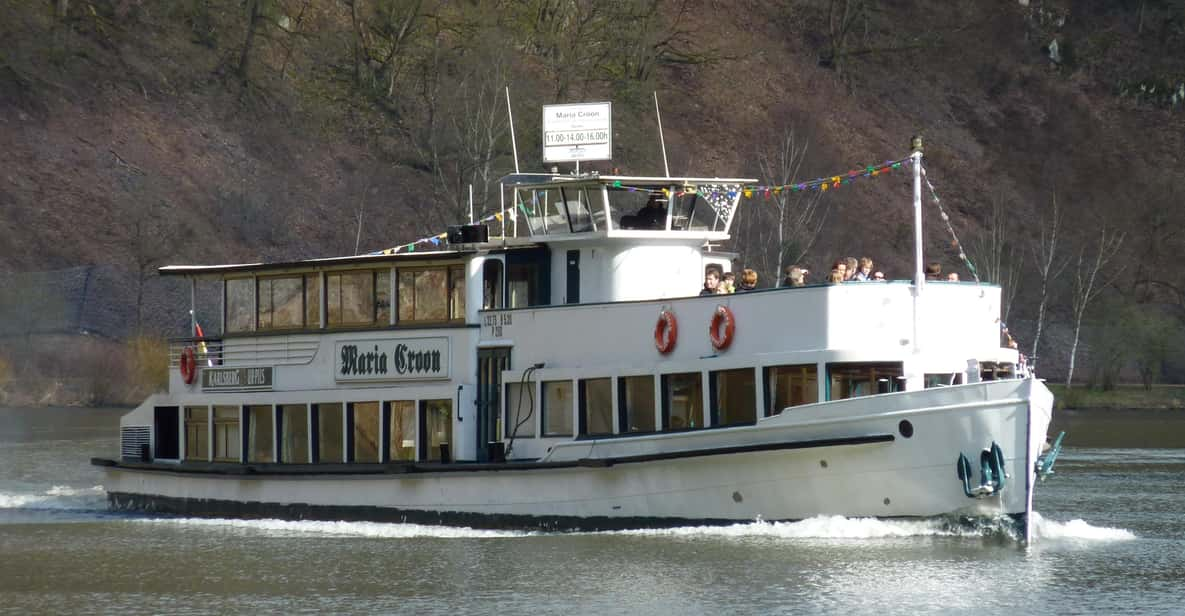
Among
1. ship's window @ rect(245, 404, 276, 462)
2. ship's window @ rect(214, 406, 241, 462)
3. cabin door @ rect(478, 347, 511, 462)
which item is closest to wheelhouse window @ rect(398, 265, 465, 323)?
cabin door @ rect(478, 347, 511, 462)

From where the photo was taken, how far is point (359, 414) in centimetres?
2462

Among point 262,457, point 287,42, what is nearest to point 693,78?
point 287,42

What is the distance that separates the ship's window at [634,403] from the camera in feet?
72.9

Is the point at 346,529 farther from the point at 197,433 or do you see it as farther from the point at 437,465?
the point at 197,433

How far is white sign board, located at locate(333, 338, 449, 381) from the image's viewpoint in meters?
23.8

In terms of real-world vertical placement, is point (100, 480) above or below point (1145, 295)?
below

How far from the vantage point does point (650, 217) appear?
23.7 meters

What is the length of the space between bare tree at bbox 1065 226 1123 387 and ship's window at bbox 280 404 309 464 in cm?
3271

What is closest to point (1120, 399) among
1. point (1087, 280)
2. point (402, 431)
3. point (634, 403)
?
point (1087, 280)

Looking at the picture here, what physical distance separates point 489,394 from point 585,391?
154 cm

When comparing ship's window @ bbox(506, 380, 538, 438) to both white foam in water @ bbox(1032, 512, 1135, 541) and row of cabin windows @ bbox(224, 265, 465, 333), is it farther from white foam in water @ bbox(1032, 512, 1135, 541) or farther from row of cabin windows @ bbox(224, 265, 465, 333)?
white foam in water @ bbox(1032, 512, 1135, 541)

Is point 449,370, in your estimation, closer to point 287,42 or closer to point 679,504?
point 679,504

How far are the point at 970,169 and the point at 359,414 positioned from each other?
166ft

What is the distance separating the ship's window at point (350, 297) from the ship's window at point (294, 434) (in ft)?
4.68
